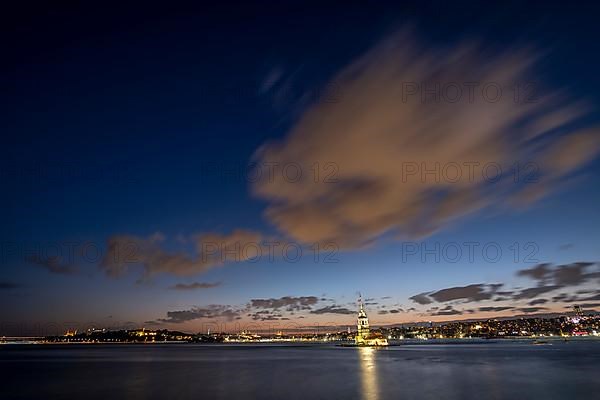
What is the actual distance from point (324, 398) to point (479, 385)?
19978mm

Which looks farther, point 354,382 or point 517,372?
point 517,372

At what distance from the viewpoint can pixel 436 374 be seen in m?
68.5

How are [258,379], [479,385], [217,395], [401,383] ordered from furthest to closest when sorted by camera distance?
[258,379] < [401,383] < [479,385] < [217,395]

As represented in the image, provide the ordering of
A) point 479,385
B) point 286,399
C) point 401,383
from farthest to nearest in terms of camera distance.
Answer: point 401,383 → point 479,385 → point 286,399

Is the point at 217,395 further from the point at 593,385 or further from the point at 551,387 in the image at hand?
the point at 593,385

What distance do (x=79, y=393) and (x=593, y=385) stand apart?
56.7 m

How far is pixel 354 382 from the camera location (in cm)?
5897

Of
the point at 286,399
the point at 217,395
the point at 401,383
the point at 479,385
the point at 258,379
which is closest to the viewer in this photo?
the point at 286,399

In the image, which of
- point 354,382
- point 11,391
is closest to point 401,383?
point 354,382

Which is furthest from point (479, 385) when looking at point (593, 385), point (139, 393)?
point (139, 393)

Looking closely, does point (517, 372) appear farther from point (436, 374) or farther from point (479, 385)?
point (479, 385)

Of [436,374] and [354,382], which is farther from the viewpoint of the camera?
[436,374]

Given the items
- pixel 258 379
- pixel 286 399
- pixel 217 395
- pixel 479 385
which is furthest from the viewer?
pixel 258 379

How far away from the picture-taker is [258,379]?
214 ft
